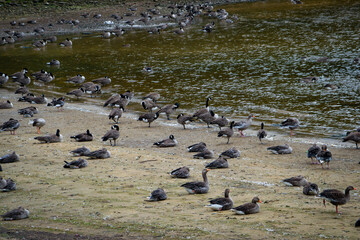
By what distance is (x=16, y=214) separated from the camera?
11.7m

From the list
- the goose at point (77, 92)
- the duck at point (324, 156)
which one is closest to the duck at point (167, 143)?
the duck at point (324, 156)

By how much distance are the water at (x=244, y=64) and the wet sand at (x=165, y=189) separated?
4917mm

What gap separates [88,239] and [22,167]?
662 centimetres

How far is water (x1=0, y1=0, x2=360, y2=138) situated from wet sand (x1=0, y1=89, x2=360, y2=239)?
492 centimetres

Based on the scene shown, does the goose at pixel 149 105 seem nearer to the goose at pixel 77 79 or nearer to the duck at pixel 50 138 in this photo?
the duck at pixel 50 138

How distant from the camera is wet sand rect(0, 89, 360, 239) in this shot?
10953 mm

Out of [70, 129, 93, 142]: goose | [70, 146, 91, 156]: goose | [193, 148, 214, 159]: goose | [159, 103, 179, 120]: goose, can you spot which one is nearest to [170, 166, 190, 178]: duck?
[193, 148, 214, 159]: goose

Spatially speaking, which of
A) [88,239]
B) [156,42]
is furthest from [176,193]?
[156,42]

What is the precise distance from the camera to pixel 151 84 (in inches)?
1249

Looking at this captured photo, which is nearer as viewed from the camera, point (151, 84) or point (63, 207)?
point (63, 207)

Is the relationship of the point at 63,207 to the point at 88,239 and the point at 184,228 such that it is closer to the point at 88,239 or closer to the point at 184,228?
the point at 88,239

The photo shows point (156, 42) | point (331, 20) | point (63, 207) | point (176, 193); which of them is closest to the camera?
point (63, 207)

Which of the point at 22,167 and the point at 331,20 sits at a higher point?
the point at 331,20

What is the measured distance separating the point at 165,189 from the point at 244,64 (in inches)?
892
